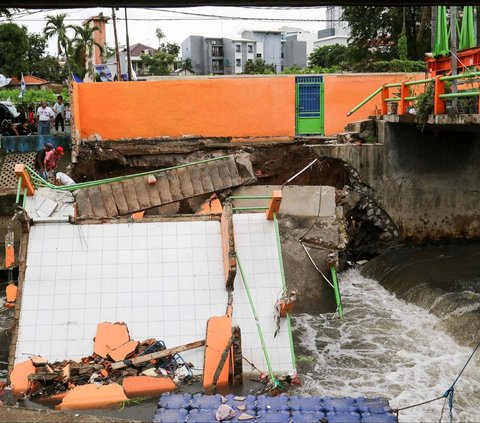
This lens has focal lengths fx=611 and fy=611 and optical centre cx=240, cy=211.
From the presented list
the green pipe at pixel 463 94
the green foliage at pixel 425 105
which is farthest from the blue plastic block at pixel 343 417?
the green foliage at pixel 425 105

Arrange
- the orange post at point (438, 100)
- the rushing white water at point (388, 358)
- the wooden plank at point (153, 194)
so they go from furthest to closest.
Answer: the orange post at point (438, 100) < the wooden plank at point (153, 194) < the rushing white water at point (388, 358)

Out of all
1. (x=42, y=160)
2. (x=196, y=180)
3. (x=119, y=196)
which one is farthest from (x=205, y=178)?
(x=42, y=160)

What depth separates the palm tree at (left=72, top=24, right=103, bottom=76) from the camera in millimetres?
35531

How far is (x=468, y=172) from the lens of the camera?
1605 cm

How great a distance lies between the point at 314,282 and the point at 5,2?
8.56 meters

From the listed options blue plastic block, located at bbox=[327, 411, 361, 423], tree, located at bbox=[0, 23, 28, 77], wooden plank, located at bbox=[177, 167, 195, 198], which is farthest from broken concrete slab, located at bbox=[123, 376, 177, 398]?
tree, located at bbox=[0, 23, 28, 77]

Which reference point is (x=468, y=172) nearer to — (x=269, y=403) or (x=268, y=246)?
(x=268, y=246)

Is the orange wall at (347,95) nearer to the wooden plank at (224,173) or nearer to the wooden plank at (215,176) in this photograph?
the wooden plank at (224,173)

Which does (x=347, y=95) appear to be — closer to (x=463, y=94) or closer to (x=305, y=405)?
(x=463, y=94)

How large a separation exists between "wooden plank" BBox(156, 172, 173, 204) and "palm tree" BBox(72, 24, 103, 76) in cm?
2520

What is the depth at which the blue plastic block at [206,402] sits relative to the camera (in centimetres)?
529

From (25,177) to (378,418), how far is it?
20.0 feet

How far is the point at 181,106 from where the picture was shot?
17.6m

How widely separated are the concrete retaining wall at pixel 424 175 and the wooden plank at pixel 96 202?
265 inches
